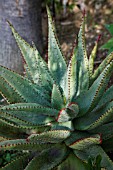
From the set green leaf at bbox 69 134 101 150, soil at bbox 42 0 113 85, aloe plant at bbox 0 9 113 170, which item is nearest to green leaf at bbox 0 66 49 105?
aloe plant at bbox 0 9 113 170

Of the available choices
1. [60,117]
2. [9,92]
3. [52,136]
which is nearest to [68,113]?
[60,117]

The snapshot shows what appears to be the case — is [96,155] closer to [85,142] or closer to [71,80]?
[85,142]

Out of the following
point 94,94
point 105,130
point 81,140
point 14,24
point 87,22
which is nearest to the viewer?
point 81,140

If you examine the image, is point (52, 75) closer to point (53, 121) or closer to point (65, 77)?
point (65, 77)

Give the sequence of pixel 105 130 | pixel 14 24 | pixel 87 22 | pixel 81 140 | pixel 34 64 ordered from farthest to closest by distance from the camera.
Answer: pixel 87 22
pixel 14 24
pixel 34 64
pixel 105 130
pixel 81 140

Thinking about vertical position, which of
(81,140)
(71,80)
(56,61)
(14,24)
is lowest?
(81,140)

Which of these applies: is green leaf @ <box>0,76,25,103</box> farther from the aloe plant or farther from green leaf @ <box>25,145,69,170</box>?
green leaf @ <box>25,145,69,170</box>

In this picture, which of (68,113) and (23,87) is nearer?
(68,113)
